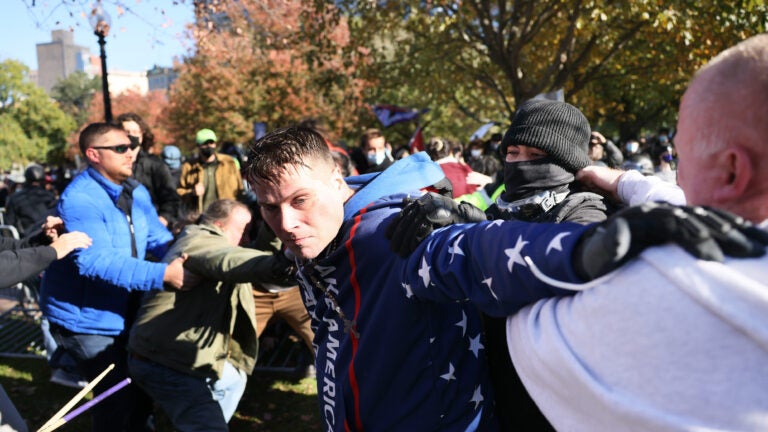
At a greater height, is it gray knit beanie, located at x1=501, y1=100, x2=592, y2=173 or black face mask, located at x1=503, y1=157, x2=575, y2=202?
gray knit beanie, located at x1=501, y1=100, x2=592, y2=173

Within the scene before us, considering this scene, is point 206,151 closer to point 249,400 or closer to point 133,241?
point 249,400

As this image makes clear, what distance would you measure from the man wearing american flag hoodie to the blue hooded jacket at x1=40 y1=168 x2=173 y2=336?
2.03 metres

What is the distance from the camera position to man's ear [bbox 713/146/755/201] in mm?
940

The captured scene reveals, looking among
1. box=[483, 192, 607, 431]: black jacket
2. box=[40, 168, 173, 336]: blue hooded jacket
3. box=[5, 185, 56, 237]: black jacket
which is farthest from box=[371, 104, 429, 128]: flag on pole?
box=[483, 192, 607, 431]: black jacket

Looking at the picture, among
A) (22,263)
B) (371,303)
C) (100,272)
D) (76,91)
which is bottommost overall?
(100,272)

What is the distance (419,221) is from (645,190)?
0.85 metres

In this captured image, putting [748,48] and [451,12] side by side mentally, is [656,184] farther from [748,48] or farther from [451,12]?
[451,12]

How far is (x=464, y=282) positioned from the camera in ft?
4.00

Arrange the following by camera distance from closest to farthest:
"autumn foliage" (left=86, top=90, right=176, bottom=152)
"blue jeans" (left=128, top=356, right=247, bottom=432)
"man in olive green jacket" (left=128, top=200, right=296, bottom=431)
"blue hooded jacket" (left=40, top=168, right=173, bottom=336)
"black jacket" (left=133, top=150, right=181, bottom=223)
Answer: "man in olive green jacket" (left=128, top=200, right=296, bottom=431) < "blue jeans" (left=128, top=356, right=247, bottom=432) < "blue hooded jacket" (left=40, top=168, right=173, bottom=336) < "black jacket" (left=133, top=150, right=181, bottom=223) < "autumn foliage" (left=86, top=90, right=176, bottom=152)

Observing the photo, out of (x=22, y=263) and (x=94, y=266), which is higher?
(x=22, y=263)

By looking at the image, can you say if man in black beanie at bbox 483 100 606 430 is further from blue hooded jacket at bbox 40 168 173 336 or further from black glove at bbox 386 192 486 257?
blue hooded jacket at bbox 40 168 173 336

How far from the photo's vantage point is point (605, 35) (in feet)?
41.3

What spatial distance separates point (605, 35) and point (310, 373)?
401 inches

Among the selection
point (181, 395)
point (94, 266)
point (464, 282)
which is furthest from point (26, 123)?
point (464, 282)
